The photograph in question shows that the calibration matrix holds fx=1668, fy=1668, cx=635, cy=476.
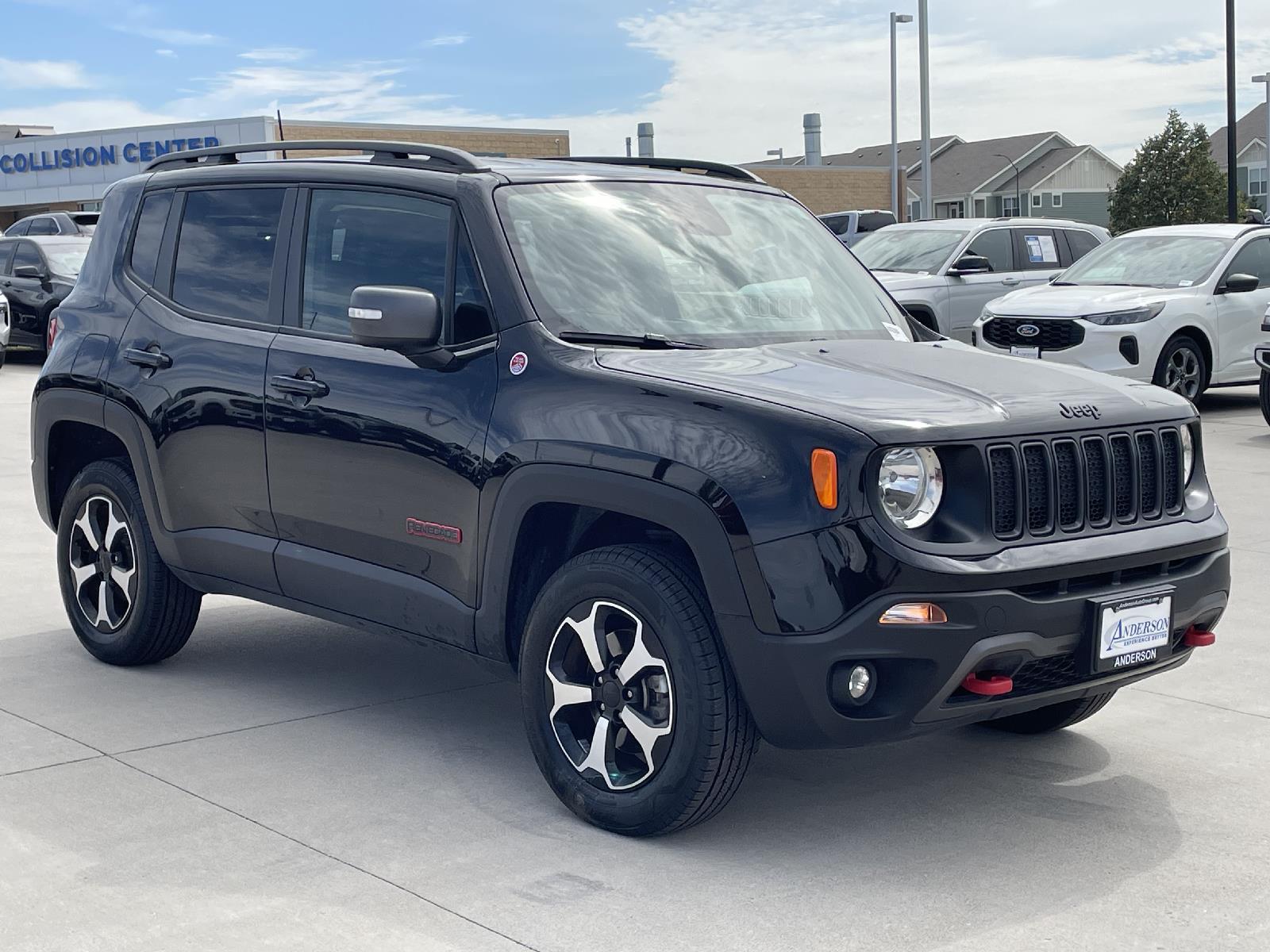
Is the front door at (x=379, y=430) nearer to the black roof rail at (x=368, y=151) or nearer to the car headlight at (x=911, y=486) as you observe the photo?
the black roof rail at (x=368, y=151)

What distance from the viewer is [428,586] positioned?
5004mm

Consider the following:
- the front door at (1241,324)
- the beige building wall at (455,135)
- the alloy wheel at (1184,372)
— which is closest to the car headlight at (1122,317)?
the alloy wheel at (1184,372)

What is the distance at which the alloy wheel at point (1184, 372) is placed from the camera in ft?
49.0

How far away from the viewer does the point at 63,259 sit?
22.8m

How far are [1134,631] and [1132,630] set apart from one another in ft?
0.05

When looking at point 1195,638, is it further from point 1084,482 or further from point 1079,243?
point 1079,243

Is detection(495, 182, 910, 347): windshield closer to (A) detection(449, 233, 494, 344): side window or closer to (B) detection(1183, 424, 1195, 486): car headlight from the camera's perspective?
(A) detection(449, 233, 494, 344): side window

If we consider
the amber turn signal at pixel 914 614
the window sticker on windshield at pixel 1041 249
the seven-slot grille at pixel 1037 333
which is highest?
the window sticker on windshield at pixel 1041 249

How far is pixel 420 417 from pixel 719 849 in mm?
1540

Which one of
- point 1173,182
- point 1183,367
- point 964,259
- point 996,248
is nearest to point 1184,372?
point 1183,367

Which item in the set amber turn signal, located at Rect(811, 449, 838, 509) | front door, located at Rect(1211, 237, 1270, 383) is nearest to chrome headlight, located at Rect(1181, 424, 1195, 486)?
amber turn signal, located at Rect(811, 449, 838, 509)

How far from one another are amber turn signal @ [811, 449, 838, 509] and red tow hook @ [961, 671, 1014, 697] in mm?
574

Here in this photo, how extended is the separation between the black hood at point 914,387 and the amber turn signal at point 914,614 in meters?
0.40

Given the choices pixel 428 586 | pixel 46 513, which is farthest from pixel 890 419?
pixel 46 513
